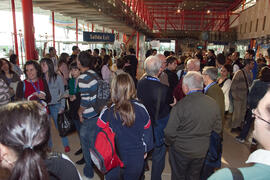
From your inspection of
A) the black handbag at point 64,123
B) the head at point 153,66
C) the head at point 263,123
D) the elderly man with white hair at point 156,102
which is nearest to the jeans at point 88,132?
the black handbag at point 64,123

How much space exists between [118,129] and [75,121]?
165 centimetres

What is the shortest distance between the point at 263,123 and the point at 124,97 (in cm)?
135

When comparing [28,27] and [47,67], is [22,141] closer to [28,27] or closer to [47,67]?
[47,67]

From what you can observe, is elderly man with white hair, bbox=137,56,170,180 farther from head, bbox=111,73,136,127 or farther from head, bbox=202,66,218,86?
head, bbox=202,66,218,86

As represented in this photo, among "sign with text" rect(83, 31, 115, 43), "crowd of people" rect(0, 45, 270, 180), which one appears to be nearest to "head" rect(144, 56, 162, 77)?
"crowd of people" rect(0, 45, 270, 180)

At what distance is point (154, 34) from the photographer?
16156 mm

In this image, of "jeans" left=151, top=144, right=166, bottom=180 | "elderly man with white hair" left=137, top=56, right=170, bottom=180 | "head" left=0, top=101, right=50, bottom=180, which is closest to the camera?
"head" left=0, top=101, right=50, bottom=180

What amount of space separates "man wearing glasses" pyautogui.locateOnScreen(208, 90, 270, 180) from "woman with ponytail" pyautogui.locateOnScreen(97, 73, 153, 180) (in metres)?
1.23

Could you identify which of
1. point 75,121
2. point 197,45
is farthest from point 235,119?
point 197,45

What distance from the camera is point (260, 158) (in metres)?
0.80

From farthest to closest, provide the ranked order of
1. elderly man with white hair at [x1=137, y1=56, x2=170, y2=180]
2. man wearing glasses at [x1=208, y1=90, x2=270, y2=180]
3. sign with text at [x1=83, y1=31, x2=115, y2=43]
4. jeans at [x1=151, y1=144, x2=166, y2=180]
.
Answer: sign with text at [x1=83, y1=31, x2=115, y2=43] → jeans at [x1=151, y1=144, x2=166, y2=180] → elderly man with white hair at [x1=137, y1=56, x2=170, y2=180] → man wearing glasses at [x1=208, y1=90, x2=270, y2=180]

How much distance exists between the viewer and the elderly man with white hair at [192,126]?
2.16m

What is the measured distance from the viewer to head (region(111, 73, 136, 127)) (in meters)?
1.97

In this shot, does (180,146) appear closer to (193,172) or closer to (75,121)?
(193,172)
